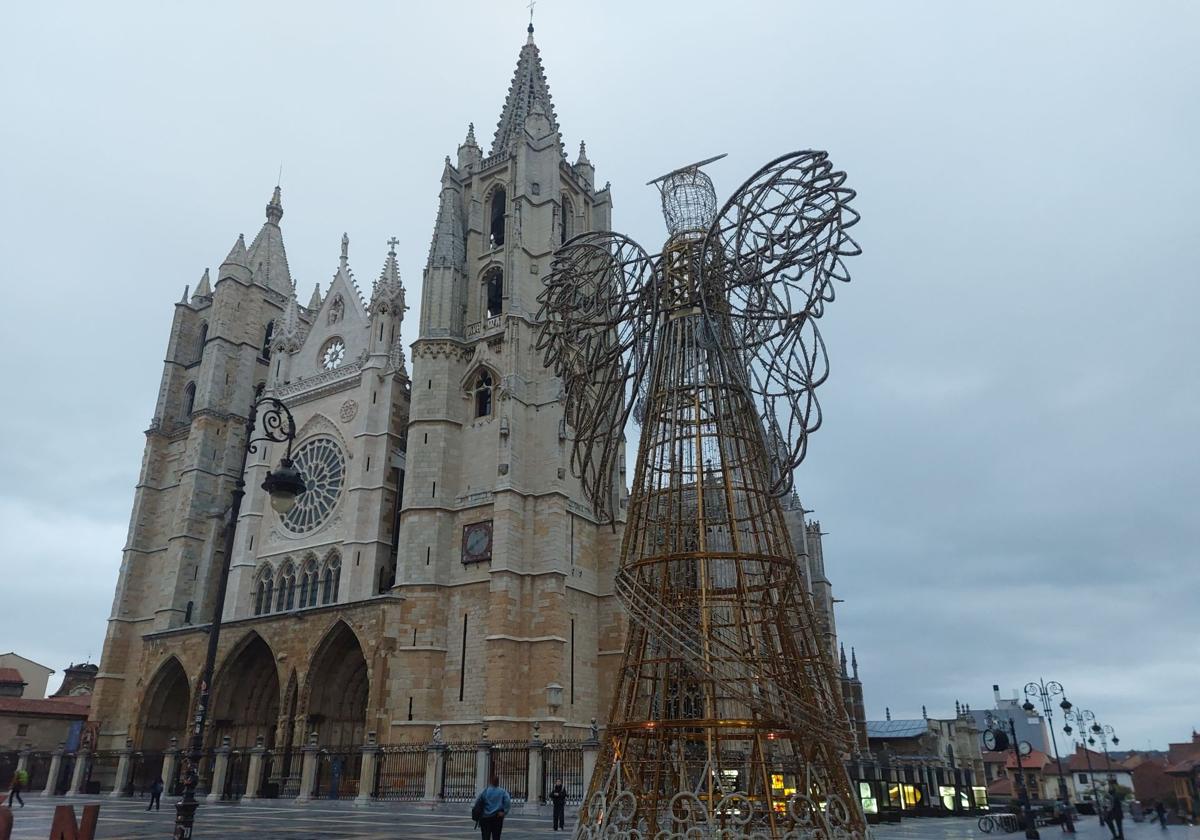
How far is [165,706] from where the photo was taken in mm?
34156

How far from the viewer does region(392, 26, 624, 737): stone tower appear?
2667 cm

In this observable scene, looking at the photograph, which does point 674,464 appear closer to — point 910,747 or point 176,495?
point 176,495

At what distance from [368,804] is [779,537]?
18098mm

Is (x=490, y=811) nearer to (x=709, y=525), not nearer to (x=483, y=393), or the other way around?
(x=709, y=525)

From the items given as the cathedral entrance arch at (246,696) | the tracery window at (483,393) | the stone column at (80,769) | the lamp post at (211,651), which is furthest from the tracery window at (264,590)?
the lamp post at (211,651)

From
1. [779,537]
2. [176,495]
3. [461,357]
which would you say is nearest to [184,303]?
[176,495]

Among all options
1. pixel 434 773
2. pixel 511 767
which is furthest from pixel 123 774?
pixel 511 767

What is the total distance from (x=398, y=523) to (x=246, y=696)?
911 cm

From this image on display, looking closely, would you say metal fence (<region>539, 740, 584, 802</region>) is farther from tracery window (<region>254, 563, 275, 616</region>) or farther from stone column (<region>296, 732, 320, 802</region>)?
tracery window (<region>254, 563, 275, 616</region>)

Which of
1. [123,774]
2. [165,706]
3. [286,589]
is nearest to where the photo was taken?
[123,774]

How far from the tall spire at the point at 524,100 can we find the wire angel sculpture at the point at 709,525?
95.5 feet

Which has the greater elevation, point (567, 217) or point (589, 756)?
point (567, 217)

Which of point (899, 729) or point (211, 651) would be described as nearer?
point (211, 651)

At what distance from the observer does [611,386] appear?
37.8 ft
